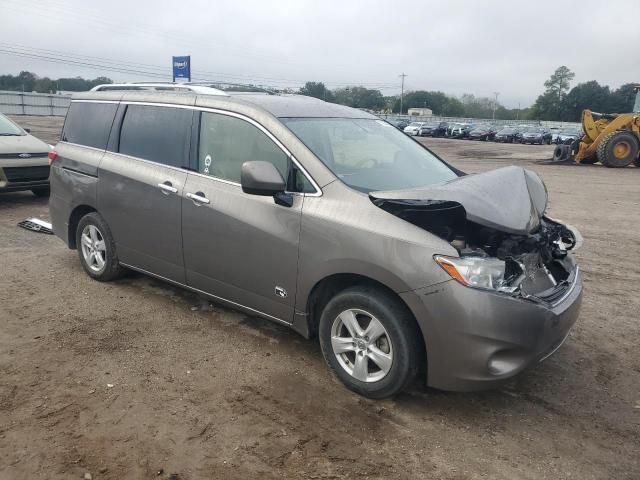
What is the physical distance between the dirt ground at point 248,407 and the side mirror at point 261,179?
1278 millimetres

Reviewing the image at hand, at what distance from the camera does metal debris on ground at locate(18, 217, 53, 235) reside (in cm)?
758

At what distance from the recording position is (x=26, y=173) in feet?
29.9

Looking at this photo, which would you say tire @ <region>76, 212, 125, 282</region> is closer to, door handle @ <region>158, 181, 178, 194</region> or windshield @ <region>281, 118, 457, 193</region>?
door handle @ <region>158, 181, 178, 194</region>

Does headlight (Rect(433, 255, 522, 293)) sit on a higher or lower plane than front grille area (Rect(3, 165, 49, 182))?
higher

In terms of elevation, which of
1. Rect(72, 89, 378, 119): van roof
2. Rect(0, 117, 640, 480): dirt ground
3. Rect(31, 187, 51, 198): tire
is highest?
Rect(72, 89, 378, 119): van roof

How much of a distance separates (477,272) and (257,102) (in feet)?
7.03

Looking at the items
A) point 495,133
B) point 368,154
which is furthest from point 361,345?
point 495,133

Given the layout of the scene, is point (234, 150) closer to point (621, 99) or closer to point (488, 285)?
point (488, 285)

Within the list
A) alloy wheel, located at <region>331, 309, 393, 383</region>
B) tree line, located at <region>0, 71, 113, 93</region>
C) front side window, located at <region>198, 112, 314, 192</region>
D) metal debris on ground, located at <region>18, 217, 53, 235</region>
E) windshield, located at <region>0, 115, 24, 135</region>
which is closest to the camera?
alloy wheel, located at <region>331, 309, 393, 383</region>

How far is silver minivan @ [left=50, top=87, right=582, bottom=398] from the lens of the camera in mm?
3182

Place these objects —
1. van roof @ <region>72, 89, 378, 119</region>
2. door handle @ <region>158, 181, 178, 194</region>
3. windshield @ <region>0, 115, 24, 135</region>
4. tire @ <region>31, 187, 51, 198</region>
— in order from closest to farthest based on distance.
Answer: van roof @ <region>72, 89, 378, 119</region>, door handle @ <region>158, 181, 178, 194</region>, windshield @ <region>0, 115, 24, 135</region>, tire @ <region>31, 187, 51, 198</region>

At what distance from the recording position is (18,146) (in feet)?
30.0

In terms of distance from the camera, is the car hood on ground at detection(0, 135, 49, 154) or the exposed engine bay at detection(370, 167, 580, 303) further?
the car hood on ground at detection(0, 135, 49, 154)

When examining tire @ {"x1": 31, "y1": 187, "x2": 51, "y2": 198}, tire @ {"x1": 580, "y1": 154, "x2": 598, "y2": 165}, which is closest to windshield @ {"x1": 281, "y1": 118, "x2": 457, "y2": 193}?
tire @ {"x1": 31, "y1": 187, "x2": 51, "y2": 198}
